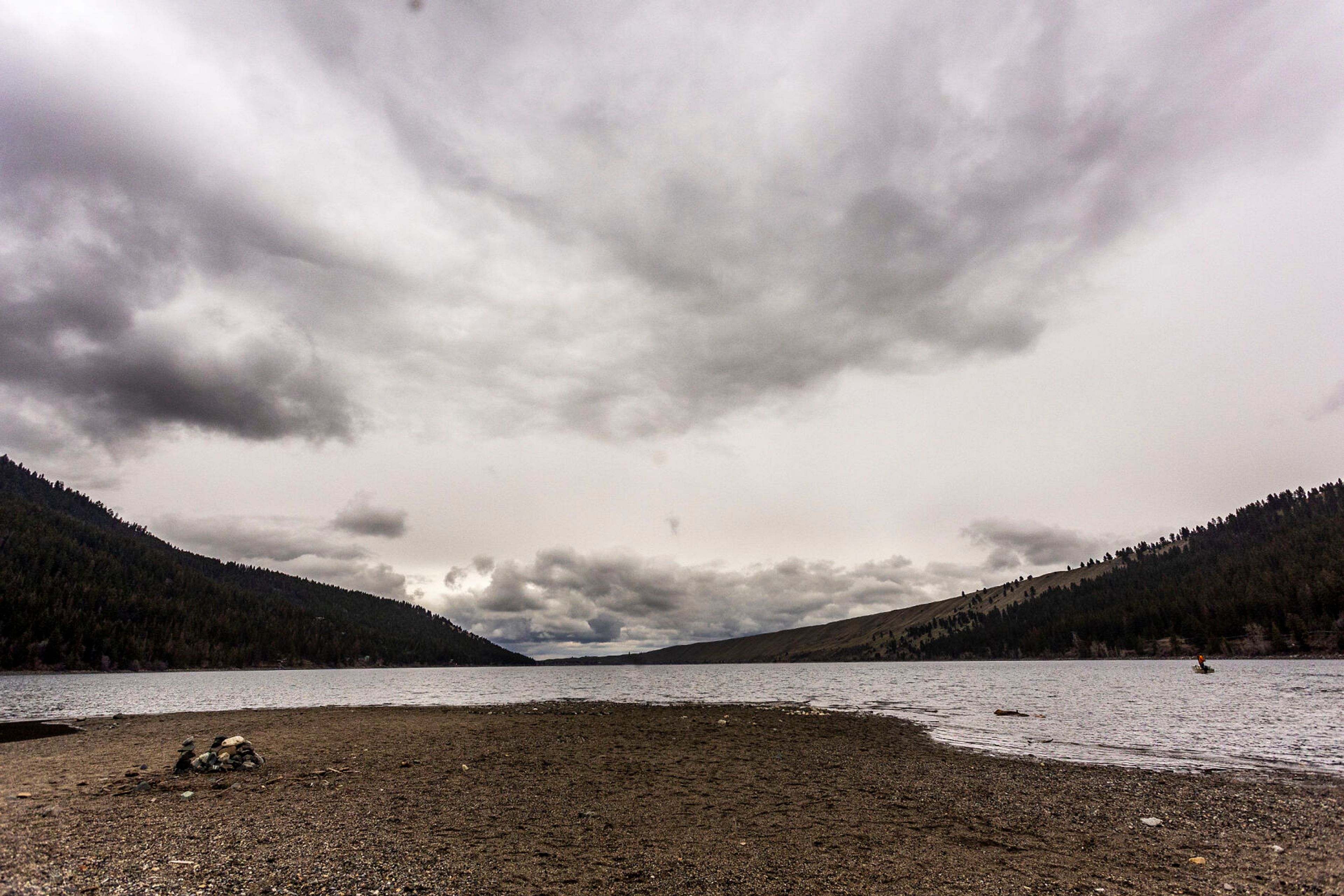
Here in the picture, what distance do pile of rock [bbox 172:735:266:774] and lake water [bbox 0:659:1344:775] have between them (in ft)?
122

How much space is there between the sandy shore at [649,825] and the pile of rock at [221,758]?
0.91 meters

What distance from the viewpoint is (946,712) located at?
58.5 m

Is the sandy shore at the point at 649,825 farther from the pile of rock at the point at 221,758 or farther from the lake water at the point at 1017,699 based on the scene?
the lake water at the point at 1017,699

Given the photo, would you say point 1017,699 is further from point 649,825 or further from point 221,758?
point 221,758

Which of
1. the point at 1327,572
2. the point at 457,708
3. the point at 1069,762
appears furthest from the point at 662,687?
the point at 1327,572

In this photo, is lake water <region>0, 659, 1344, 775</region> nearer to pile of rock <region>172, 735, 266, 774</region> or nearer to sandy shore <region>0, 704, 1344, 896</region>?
sandy shore <region>0, 704, 1344, 896</region>

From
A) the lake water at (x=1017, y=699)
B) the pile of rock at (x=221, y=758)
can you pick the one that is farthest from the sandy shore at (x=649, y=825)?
the lake water at (x=1017, y=699)

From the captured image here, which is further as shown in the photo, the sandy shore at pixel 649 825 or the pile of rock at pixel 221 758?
the pile of rock at pixel 221 758

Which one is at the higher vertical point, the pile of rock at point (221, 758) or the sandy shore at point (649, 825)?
the pile of rock at point (221, 758)

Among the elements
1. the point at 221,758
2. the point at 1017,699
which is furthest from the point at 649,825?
the point at 1017,699

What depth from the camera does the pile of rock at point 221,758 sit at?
25219mm

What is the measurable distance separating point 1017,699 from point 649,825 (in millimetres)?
70153

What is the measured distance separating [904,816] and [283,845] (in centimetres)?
1771

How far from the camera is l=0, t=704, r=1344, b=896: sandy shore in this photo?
1348 centimetres
